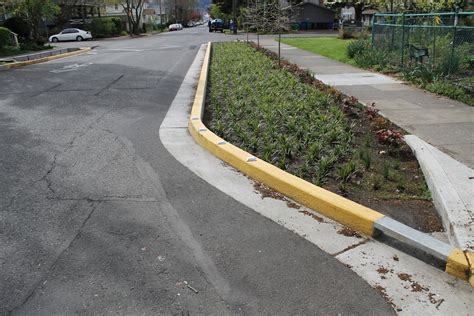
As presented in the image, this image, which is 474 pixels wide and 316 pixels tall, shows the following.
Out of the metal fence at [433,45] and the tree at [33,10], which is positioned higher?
the tree at [33,10]

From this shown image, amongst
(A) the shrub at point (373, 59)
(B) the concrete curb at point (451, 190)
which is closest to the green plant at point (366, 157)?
(B) the concrete curb at point (451, 190)

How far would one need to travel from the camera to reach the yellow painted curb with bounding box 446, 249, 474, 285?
10.5 ft

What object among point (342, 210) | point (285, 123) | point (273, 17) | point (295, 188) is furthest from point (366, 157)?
point (273, 17)

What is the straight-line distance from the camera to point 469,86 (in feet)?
31.7

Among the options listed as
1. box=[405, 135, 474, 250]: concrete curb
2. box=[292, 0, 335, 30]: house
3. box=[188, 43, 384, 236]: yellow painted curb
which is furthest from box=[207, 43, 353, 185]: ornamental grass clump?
box=[292, 0, 335, 30]: house

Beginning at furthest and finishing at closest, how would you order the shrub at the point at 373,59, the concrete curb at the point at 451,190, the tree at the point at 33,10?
the tree at the point at 33,10 < the shrub at the point at 373,59 < the concrete curb at the point at 451,190

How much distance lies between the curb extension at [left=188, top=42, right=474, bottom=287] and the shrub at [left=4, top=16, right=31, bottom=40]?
33.1 m

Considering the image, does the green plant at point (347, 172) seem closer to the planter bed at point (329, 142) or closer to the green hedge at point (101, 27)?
the planter bed at point (329, 142)

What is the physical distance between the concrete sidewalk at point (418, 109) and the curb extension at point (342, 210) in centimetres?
196

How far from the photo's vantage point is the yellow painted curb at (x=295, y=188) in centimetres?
392

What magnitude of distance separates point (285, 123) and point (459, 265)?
390 centimetres

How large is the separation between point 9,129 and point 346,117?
18.7 feet

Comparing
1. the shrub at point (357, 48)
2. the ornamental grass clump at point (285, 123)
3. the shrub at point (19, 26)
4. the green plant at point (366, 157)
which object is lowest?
the green plant at point (366, 157)

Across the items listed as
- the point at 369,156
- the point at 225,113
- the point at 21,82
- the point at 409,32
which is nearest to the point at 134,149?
the point at 225,113
